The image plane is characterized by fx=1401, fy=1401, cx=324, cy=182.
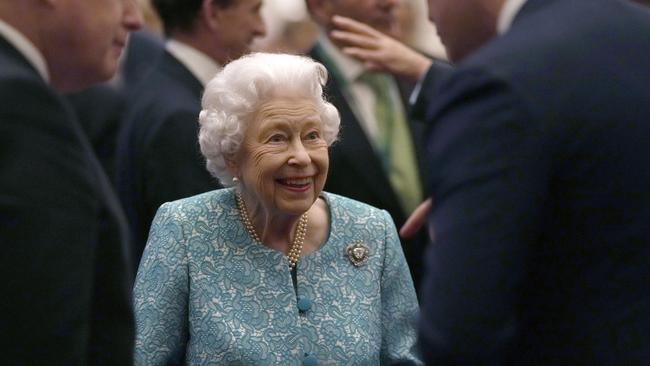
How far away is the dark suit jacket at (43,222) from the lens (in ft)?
8.11

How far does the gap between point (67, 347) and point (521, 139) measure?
913 mm

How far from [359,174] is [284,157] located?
0.78 meters

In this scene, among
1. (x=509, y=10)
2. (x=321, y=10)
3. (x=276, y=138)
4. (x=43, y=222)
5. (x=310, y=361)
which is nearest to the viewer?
(x=43, y=222)

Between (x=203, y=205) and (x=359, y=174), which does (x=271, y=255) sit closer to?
(x=203, y=205)

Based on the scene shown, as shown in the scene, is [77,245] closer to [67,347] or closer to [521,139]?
[67,347]

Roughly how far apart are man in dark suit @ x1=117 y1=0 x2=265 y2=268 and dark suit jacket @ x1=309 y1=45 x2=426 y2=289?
1.45 ft

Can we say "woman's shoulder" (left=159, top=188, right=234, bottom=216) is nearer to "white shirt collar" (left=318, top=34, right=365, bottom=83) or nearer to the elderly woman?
the elderly woman

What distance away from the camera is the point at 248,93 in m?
4.21

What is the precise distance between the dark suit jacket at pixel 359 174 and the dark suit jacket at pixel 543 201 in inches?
87.8

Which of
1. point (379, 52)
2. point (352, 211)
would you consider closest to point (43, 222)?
point (352, 211)

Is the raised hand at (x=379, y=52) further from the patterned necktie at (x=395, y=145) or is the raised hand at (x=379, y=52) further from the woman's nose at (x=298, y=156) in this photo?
the woman's nose at (x=298, y=156)

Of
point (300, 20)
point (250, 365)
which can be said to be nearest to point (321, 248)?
point (250, 365)

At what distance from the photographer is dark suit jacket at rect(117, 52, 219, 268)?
4766 millimetres

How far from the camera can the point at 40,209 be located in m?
2.48
